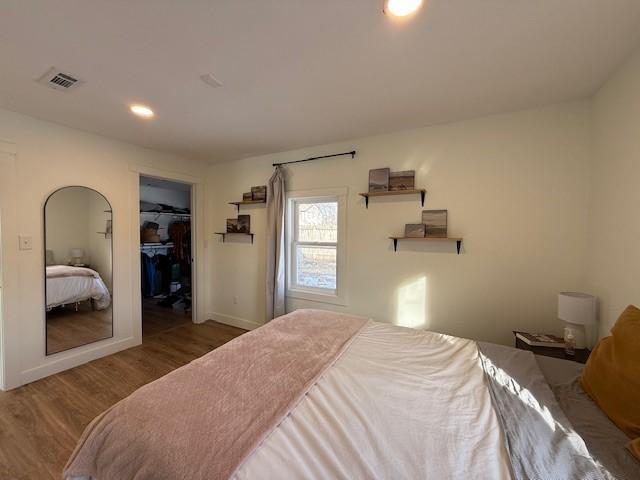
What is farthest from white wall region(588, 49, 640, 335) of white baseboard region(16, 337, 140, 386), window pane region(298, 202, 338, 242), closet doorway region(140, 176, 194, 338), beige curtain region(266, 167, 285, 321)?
closet doorway region(140, 176, 194, 338)

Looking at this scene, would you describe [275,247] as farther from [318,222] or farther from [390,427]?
[390,427]

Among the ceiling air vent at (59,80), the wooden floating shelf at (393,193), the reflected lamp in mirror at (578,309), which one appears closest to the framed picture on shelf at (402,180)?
the wooden floating shelf at (393,193)

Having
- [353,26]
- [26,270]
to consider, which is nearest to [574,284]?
[353,26]

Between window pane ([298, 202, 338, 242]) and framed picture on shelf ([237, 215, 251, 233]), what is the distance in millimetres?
783

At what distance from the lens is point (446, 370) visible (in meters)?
1.35

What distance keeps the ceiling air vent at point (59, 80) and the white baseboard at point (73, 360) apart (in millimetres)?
2416

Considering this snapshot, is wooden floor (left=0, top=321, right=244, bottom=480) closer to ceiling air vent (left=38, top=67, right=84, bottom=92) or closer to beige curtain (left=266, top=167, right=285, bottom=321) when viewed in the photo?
beige curtain (left=266, top=167, right=285, bottom=321)

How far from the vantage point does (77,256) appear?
8.83ft

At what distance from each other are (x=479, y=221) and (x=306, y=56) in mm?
1935

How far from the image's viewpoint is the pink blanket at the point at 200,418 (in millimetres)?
816

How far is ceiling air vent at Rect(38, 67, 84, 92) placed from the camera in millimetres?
1672

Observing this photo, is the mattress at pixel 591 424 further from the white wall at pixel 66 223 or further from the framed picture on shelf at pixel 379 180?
the white wall at pixel 66 223

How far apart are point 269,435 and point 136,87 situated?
229 centimetres

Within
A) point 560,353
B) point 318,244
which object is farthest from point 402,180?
point 560,353
